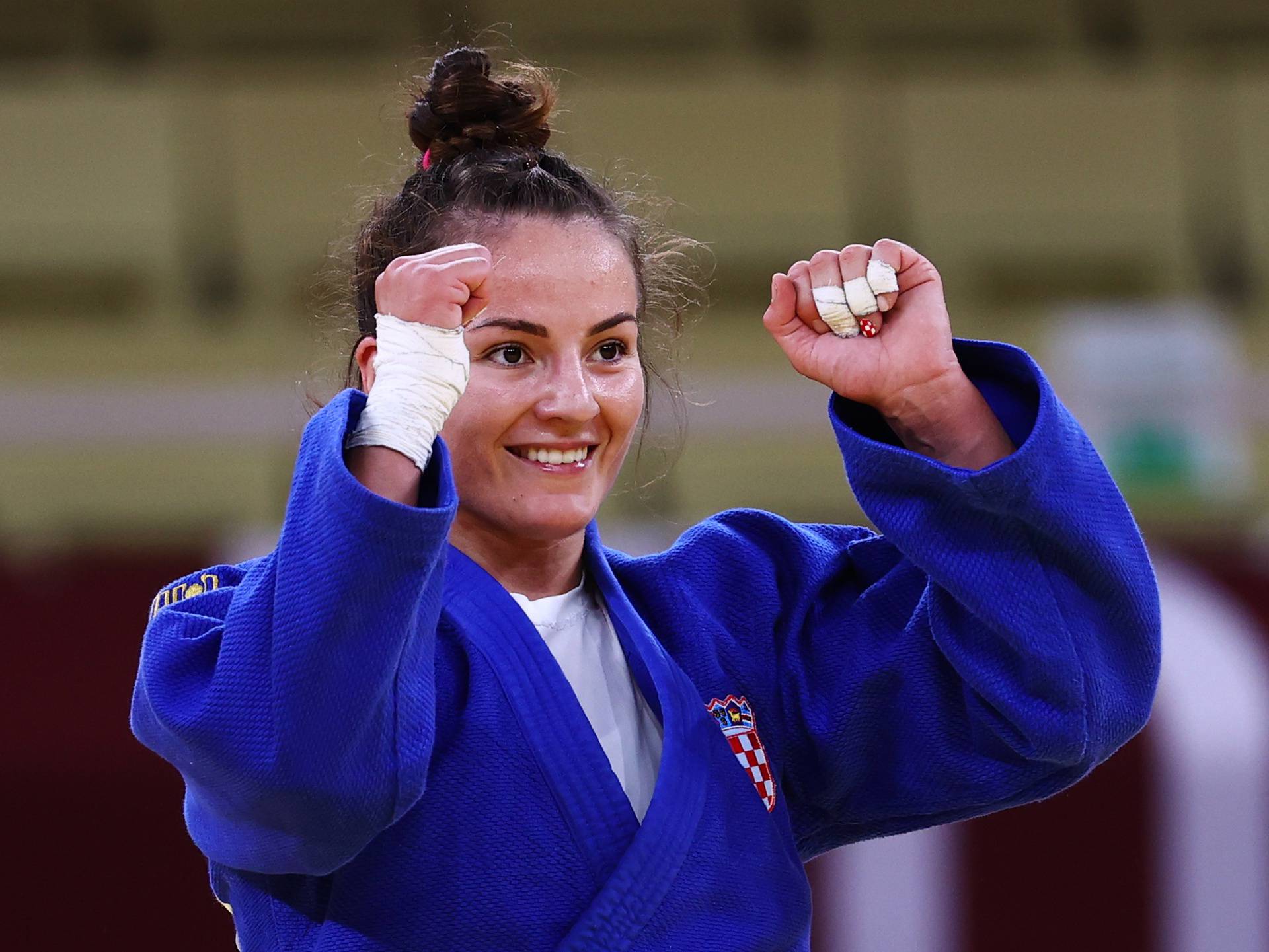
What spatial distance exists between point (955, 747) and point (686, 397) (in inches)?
22.8

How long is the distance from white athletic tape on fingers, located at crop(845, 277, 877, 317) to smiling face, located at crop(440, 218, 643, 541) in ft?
0.68

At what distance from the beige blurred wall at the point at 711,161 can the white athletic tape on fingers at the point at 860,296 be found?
121 inches

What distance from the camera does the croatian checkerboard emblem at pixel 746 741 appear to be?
4.66 feet

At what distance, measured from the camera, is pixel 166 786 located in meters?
2.50

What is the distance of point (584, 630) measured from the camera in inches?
58.2

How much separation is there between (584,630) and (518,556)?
9cm

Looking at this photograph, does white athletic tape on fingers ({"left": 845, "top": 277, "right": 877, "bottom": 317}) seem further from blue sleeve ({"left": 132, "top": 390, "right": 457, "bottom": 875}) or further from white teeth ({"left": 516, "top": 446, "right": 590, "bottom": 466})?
blue sleeve ({"left": 132, "top": 390, "right": 457, "bottom": 875})

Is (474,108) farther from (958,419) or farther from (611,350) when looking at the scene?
(958,419)

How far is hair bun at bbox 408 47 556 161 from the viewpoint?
155 centimetres

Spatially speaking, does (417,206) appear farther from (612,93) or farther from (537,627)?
(612,93)

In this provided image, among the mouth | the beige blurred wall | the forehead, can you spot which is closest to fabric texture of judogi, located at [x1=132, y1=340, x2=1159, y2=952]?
the mouth

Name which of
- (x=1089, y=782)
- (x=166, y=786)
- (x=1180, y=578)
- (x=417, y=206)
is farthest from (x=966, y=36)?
(x=417, y=206)

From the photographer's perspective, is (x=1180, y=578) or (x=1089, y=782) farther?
(x=1180, y=578)

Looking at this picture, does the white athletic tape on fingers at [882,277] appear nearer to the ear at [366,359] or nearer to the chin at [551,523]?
the chin at [551,523]
